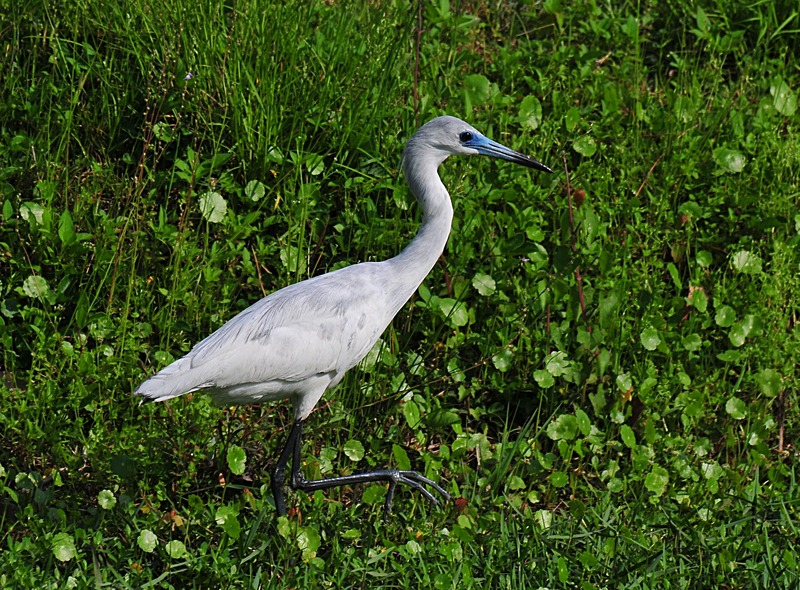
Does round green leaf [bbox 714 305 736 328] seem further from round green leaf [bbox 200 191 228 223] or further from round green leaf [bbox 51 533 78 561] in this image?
round green leaf [bbox 51 533 78 561]

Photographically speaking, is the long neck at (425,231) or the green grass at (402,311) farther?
the long neck at (425,231)

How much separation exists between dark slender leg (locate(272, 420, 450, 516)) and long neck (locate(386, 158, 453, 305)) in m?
0.66

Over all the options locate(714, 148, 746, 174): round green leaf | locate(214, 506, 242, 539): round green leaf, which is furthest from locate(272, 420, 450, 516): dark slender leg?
locate(714, 148, 746, 174): round green leaf

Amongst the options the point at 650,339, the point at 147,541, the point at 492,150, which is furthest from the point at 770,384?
the point at 147,541

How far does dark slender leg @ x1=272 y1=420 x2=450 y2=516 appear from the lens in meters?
4.06

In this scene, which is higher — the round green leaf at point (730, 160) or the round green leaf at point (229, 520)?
the round green leaf at point (730, 160)

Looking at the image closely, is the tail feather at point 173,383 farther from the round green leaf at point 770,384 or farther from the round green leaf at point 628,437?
the round green leaf at point 770,384

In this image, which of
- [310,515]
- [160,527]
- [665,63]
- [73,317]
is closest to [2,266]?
[73,317]

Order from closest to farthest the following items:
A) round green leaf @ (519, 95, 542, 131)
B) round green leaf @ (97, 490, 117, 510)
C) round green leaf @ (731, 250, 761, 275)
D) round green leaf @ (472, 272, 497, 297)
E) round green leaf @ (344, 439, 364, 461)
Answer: round green leaf @ (97, 490, 117, 510), round green leaf @ (344, 439, 364, 461), round green leaf @ (472, 272, 497, 297), round green leaf @ (731, 250, 761, 275), round green leaf @ (519, 95, 542, 131)

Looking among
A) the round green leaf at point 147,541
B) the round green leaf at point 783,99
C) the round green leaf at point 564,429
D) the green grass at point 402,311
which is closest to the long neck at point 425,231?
the green grass at point 402,311

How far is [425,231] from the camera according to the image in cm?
413

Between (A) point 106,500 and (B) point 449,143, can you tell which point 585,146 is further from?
(A) point 106,500

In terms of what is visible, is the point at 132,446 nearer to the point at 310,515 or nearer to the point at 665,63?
the point at 310,515

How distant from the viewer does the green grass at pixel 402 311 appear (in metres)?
3.86
